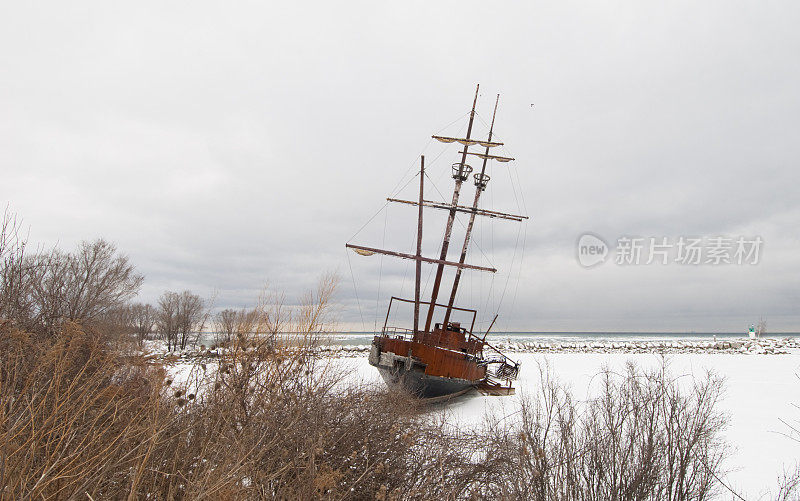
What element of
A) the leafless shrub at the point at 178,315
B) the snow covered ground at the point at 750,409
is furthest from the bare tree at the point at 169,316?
the snow covered ground at the point at 750,409

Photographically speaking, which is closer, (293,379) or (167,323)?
(293,379)

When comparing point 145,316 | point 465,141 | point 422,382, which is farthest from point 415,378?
point 145,316

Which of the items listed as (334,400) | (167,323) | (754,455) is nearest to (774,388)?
(754,455)

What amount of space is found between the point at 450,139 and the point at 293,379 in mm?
20002

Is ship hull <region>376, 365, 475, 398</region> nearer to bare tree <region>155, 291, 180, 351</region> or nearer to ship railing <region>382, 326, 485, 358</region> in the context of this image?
ship railing <region>382, 326, 485, 358</region>

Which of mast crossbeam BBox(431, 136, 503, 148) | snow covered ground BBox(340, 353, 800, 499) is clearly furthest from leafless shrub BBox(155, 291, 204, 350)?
mast crossbeam BBox(431, 136, 503, 148)

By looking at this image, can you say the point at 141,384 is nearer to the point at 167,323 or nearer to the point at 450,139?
the point at 450,139

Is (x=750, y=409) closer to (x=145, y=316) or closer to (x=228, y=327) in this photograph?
(x=228, y=327)

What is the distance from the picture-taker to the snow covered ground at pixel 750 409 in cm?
1232

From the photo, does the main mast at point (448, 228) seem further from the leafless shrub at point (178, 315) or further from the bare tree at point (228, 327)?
the leafless shrub at point (178, 315)

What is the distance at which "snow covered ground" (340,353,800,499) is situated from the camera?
40.4 feet

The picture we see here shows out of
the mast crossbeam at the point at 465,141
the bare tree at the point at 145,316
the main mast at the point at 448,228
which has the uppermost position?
the mast crossbeam at the point at 465,141

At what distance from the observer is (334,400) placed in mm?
9227

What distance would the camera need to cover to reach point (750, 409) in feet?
64.7
